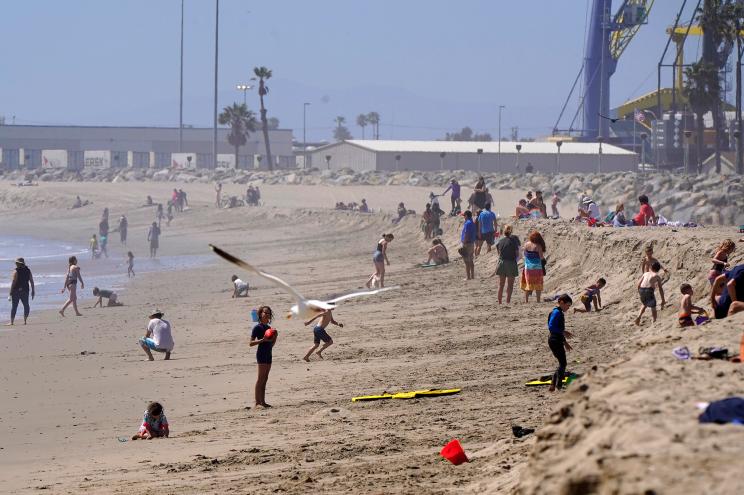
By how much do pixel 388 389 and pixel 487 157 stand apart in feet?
213

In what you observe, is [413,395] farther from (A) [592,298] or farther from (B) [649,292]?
(A) [592,298]

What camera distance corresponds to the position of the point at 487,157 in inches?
3039

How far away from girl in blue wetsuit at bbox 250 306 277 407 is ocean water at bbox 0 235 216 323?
11.9 metres

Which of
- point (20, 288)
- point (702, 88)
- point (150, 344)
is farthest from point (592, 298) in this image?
point (702, 88)

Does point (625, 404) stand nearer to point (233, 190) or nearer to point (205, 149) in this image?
point (233, 190)

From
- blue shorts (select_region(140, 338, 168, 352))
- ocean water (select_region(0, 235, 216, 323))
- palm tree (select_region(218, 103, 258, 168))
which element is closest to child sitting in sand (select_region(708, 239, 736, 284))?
blue shorts (select_region(140, 338, 168, 352))

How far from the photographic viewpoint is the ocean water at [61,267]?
2841 centimetres

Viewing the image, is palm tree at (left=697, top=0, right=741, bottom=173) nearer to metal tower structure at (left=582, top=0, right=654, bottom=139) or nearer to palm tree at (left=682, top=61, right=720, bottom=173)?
palm tree at (left=682, top=61, right=720, bottom=173)

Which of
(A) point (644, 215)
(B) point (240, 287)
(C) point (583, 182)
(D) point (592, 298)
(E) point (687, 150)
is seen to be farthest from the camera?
(E) point (687, 150)

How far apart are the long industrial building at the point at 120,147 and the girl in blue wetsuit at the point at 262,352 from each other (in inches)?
3483

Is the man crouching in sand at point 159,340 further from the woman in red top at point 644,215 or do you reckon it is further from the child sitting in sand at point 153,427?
the woman in red top at point 644,215

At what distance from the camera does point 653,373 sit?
7359 millimetres

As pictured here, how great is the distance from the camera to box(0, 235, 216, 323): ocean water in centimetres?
2841

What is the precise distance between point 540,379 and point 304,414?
255 cm
